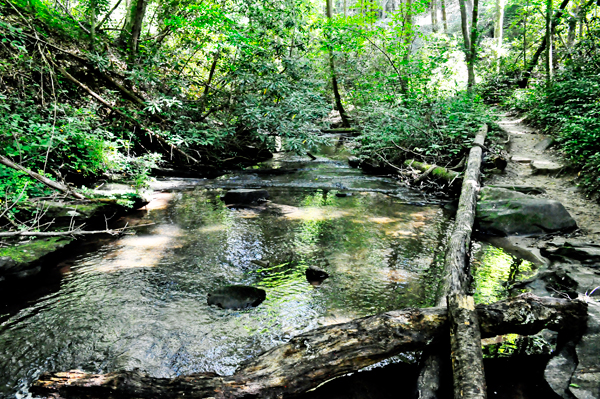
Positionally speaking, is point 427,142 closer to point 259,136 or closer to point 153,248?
point 259,136

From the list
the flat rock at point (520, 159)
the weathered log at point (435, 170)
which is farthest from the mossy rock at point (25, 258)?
the flat rock at point (520, 159)

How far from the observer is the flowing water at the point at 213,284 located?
9.59 feet

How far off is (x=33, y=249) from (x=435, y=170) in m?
8.31

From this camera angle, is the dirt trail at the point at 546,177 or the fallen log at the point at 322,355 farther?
the dirt trail at the point at 546,177

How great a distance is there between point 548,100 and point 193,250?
40.4 feet

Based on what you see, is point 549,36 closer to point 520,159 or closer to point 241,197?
point 520,159

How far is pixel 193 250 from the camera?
5.11m

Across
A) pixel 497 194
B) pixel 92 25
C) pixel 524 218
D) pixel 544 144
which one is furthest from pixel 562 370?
pixel 92 25

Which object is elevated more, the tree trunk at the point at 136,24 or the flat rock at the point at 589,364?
the tree trunk at the point at 136,24

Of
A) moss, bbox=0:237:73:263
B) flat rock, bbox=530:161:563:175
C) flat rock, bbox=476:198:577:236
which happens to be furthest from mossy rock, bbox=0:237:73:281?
flat rock, bbox=530:161:563:175

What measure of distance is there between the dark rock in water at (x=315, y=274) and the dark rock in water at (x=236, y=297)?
2.28 feet

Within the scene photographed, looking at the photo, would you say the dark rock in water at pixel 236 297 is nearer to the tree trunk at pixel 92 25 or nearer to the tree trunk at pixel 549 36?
the tree trunk at pixel 92 25

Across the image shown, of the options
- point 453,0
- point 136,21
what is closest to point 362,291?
point 136,21

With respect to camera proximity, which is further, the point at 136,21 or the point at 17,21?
the point at 136,21
